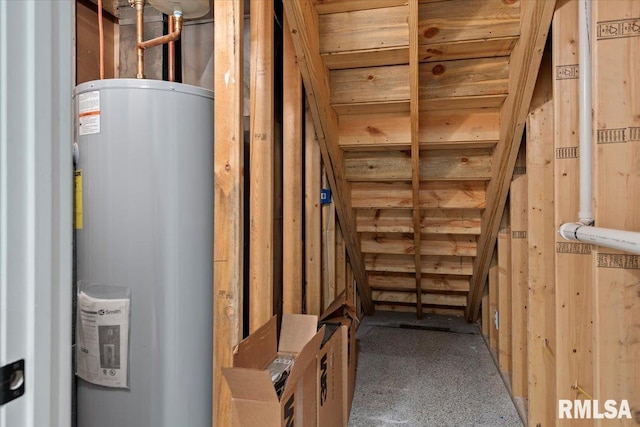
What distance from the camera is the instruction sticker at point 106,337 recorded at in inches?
43.8

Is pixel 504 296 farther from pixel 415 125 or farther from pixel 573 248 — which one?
pixel 415 125

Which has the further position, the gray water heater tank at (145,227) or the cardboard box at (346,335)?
the cardboard box at (346,335)

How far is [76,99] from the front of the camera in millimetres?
1172

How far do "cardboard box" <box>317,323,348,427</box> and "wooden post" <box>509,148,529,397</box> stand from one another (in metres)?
0.97

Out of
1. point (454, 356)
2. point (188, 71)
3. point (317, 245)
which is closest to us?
point (188, 71)

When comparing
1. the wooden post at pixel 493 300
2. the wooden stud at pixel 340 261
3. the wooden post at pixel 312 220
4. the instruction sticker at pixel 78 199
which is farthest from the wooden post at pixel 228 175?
the wooden post at pixel 493 300

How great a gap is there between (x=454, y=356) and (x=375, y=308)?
113 cm

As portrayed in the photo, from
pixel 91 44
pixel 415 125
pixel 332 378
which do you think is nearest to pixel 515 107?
pixel 415 125

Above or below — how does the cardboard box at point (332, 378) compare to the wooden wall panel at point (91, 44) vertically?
below

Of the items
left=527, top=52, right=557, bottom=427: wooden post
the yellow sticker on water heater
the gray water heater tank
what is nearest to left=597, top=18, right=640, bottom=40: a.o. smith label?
left=527, top=52, right=557, bottom=427: wooden post

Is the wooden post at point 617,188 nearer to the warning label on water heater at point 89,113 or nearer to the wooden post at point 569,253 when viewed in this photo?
the wooden post at point 569,253
